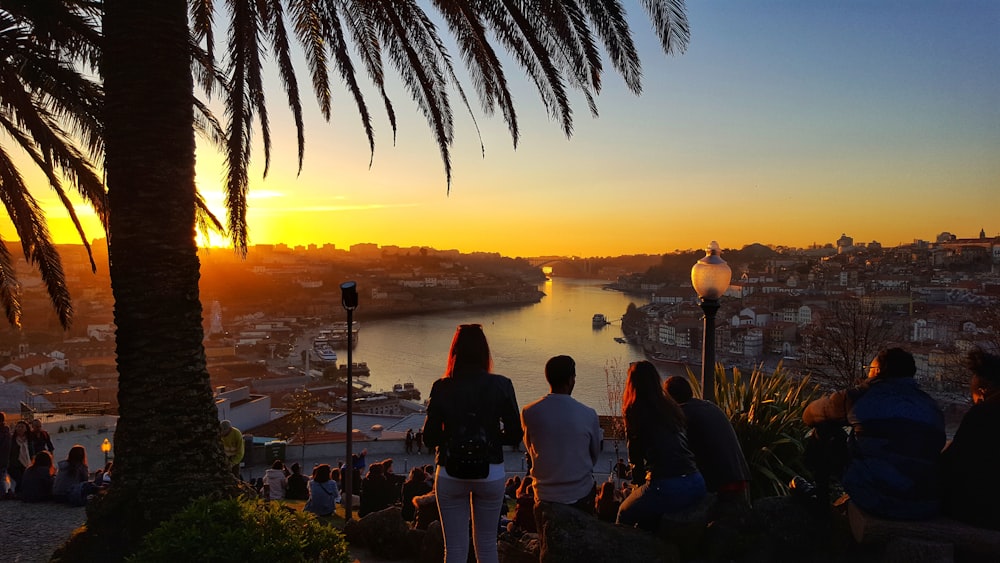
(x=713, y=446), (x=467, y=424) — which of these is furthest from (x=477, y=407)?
(x=713, y=446)

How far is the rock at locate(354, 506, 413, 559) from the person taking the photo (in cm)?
377

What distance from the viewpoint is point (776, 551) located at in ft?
8.64

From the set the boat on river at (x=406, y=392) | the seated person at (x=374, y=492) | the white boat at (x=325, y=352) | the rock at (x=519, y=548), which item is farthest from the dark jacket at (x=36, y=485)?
the white boat at (x=325, y=352)

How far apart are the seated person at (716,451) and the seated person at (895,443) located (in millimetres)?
449

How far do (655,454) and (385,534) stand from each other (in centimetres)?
189

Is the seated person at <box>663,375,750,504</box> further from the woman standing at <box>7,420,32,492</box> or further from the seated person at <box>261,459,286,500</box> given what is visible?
the woman standing at <box>7,420,32,492</box>

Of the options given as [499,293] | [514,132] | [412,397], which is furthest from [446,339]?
[514,132]

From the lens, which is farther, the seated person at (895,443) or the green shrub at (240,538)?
the seated person at (895,443)

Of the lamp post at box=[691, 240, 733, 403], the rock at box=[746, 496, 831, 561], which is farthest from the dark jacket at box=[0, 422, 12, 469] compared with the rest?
the rock at box=[746, 496, 831, 561]

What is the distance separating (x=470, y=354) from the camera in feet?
8.31

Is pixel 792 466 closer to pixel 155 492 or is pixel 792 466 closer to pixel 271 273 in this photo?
pixel 155 492

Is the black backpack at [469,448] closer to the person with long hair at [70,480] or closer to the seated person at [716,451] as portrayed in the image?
the seated person at [716,451]

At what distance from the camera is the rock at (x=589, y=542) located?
249 centimetres

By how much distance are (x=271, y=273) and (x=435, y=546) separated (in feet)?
411
